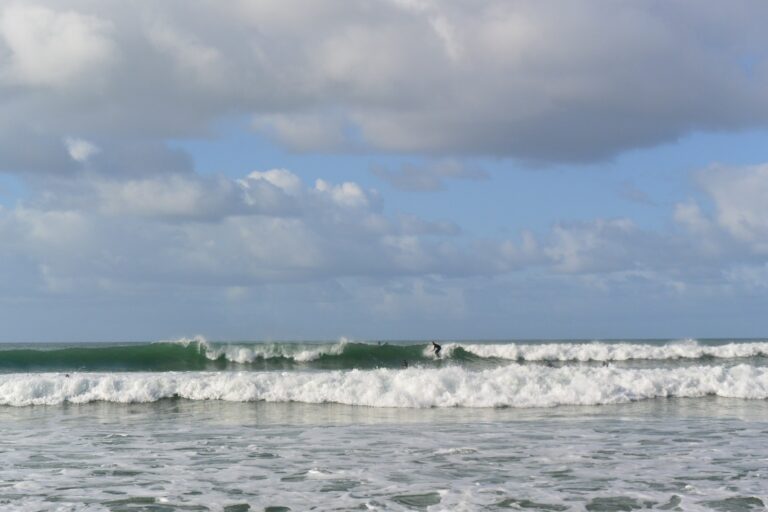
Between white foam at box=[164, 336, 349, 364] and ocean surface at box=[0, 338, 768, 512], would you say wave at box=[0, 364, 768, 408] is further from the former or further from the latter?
white foam at box=[164, 336, 349, 364]

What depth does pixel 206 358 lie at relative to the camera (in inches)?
1481

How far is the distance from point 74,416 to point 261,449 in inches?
295

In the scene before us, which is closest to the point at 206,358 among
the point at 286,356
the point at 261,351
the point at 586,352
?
the point at 261,351

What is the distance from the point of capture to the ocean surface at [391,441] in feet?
32.3

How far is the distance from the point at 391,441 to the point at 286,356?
2473cm

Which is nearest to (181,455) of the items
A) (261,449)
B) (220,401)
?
(261,449)

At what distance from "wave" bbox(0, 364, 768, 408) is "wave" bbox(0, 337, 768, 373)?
12.3 m

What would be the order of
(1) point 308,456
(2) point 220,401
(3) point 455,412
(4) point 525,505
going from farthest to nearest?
(2) point 220,401, (3) point 455,412, (1) point 308,456, (4) point 525,505

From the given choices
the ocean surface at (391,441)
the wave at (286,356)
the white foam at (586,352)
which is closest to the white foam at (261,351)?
the wave at (286,356)

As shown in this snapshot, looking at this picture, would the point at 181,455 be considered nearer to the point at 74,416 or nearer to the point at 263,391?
the point at 74,416

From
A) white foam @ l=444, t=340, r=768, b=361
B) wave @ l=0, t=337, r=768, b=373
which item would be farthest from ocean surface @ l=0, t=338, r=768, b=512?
white foam @ l=444, t=340, r=768, b=361

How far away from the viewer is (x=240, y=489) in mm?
10320

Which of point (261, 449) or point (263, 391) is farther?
point (263, 391)

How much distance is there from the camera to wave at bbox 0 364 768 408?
65.4ft
